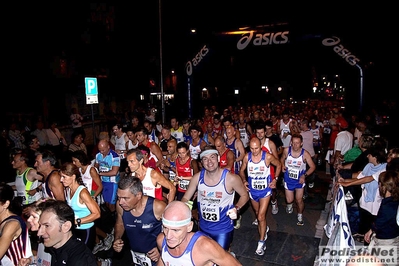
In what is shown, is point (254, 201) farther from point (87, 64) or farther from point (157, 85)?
point (157, 85)

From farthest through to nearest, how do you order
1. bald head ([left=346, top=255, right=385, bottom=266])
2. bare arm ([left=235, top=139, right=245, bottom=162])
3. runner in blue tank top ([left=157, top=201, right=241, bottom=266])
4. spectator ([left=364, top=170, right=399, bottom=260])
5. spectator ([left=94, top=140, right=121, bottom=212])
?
1. bare arm ([left=235, top=139, right=245, bottom=162])
2. spectator ([left=94, top=140, right=121, bottom=212])
3. spectator ([left=364, top=170, right=399, bottom=260])
4. runner in blue tank top ([left=157, top=201, right=241, bottom=266])
5. bald head ([left=346, top=255, right=385, bottom=266])

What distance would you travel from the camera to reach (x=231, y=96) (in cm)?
4234

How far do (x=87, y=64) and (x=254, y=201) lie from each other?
62.3 feet

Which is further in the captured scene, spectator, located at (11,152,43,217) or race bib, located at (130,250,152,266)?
spectator, located at (11,152,43,217)

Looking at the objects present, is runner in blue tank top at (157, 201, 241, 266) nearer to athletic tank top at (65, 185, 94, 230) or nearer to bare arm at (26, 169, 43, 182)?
athletic tank top at (65, 185, 94, 230)

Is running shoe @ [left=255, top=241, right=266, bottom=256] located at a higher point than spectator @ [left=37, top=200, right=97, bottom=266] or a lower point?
lower

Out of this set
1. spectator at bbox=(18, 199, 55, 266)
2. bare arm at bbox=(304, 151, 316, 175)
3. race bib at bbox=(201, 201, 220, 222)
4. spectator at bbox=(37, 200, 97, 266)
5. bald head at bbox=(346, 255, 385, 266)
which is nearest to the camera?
bald head at bbox=(346, 255, 385, 266)

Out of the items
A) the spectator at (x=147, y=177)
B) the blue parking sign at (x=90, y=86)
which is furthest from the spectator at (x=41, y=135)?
the spectator at (x=147, y=177)

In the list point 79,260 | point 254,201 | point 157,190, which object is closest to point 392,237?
point 254,201

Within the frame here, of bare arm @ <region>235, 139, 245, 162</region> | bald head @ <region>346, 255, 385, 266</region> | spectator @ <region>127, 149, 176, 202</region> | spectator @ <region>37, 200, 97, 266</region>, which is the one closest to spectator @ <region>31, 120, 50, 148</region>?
bare arm @ <region>235, 139, 245, 162</region>

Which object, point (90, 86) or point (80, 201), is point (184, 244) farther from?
point (90, 86)

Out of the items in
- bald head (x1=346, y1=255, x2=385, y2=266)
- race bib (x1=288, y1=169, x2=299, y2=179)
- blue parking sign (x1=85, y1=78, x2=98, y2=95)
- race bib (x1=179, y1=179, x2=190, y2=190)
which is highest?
blue parking sign (x1=85, y1=78, x2=98, y2=95)

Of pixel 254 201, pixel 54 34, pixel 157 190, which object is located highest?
pixel 54 34

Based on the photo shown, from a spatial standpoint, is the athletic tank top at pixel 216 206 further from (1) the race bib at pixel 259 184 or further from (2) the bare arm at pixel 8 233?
(2) the bare arm at pixel 8 233
